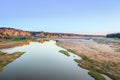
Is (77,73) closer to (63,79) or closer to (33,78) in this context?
(63,79)

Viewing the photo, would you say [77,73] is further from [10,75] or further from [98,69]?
[10,75]

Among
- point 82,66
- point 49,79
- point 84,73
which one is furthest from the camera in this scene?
point 82,66

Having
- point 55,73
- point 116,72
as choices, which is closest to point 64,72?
point 55,73

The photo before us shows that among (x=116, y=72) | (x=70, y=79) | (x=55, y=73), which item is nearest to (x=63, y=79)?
(x=70, y=79)

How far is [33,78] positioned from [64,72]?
21.9 feet

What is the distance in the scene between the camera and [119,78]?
27953 millimetres

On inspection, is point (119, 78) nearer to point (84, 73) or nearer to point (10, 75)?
point (84, 73)

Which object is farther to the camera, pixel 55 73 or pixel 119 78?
pixel 55 73

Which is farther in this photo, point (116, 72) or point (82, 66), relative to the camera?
point (82, 66)

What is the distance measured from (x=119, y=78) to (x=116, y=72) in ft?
12.4

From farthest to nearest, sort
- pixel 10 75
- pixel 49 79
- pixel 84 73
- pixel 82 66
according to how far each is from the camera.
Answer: pixel 82 66 → pixel 84 73 → pixel 10 75 → pixel 49 79

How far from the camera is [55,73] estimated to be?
1244 inches

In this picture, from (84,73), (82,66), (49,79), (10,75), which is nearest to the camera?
(49,79)

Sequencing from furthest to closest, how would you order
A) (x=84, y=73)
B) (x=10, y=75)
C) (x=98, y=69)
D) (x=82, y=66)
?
(x=82, y=66)
(x=98, y=69)
(x=84, y=73)
(x=10, y=75)
